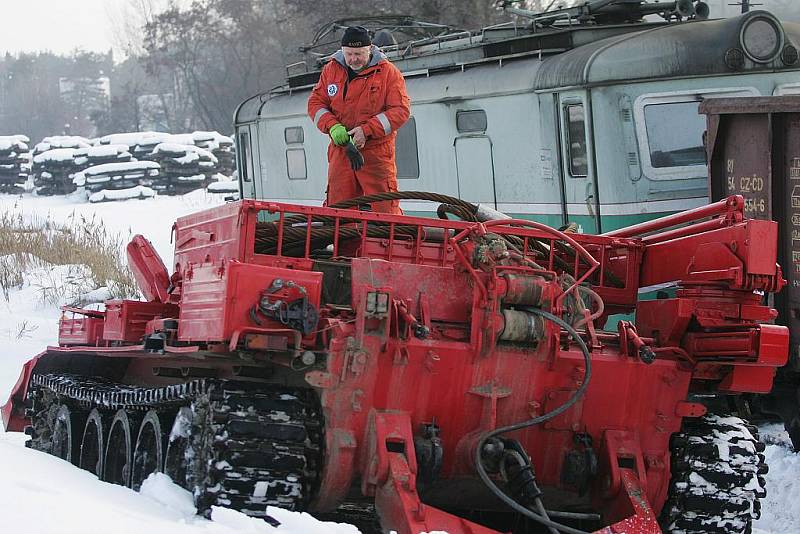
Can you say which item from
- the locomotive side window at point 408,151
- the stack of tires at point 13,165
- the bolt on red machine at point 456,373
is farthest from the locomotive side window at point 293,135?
the stack of tires at point 13,165

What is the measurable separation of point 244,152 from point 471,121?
5498 millimetres

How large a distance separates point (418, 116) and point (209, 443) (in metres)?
7.39

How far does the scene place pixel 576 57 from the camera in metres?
11.1

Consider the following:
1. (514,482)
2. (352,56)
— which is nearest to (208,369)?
(514,482)

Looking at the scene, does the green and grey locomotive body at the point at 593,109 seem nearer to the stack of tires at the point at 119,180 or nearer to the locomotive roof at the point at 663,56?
the locomotive roof at the point at 663,56

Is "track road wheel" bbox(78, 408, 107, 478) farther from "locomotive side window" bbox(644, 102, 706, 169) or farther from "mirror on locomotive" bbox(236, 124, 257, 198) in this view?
"mirror on locomotive" bbox(236, 124, 257, 198)

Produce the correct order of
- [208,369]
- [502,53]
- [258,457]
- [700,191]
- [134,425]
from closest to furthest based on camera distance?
[258,457] → [208,369] → [134,425] → [700,191] → [502,53]

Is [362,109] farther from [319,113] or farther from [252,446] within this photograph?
[252,446]

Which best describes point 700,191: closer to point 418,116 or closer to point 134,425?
point 418,116

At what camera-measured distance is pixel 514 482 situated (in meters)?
6.16

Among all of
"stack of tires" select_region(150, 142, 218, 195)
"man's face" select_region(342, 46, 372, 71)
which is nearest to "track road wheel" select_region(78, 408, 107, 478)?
"man's face" select_region(342, 46, 372, 71)

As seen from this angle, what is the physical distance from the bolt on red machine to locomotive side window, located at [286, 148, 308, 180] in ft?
26.4

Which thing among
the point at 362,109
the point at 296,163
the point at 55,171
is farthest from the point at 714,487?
the point at 55,171

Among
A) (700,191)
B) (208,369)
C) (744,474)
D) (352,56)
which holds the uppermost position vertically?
(352,56)
